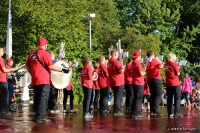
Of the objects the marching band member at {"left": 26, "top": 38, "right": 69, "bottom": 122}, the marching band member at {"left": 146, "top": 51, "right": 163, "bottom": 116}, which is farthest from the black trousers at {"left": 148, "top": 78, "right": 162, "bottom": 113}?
the marching band member at {"left": 26, "top": 38, "right": 69, "bottom": 122}

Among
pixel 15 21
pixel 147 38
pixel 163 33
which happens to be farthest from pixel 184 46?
pixel 15 21

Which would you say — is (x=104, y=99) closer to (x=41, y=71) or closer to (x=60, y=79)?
(x=60, y=79)

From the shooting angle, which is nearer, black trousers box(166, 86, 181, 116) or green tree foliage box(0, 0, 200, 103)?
black trousers box(166, 86, 181, 116)

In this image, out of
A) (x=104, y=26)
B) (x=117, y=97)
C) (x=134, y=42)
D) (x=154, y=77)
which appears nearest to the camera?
(x=154, y=77)

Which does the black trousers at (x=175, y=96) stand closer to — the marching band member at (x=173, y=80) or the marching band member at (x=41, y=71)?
the marching band member at (x=173, y=80)

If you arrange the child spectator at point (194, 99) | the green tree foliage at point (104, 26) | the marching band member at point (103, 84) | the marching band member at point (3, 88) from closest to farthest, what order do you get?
the marching band member at point (3, 88) → the marching band member at point (103, 84) → the child spectator at point (194, 99) → the green tree foliage at point (104, 26)

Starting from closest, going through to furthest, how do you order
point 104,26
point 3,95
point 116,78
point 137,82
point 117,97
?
point 137,82, point 3,95, point 116,78, point 117,97, point 104,26

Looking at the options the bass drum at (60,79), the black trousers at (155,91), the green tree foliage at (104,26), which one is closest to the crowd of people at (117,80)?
the black trousers at (155,91)

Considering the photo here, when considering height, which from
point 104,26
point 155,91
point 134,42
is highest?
point 104,26

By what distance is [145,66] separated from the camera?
599 inches

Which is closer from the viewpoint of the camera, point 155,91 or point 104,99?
point 155,91

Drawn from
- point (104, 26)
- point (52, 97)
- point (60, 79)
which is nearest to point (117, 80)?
point (60, 79)

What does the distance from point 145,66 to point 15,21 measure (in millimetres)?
26344

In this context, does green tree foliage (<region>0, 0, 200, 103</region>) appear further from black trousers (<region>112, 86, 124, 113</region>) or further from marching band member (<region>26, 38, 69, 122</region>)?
marching band member (<region>26, 38, 69, 122</region>)
